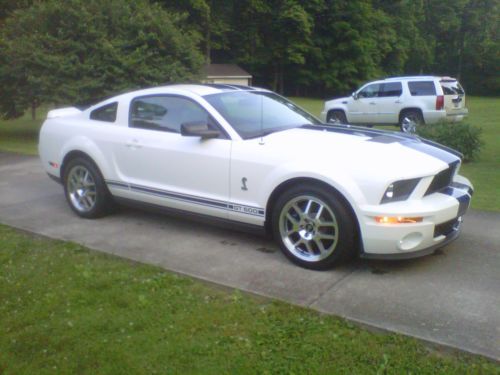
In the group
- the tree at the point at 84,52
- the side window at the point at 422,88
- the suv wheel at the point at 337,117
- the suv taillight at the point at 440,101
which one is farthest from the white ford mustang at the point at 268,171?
the suv wheel at the point at 337,117

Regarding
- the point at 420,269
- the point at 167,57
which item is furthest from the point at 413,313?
the point at 167,57

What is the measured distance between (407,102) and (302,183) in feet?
48.7

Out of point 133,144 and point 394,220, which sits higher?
point 133,144

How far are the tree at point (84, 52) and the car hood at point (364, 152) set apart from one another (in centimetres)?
1150

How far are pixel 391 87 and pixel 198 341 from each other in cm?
1694

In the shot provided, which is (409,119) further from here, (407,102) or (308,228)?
(308,228)

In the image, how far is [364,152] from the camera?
15.4ft

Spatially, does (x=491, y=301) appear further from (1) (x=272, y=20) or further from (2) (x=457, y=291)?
(1) (x=272, y=20)

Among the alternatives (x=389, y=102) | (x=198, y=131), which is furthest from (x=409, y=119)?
(x=198, y=131)

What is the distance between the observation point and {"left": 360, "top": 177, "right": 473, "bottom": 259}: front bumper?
14.4ft

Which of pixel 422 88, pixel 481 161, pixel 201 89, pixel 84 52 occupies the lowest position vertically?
pixel 481 161

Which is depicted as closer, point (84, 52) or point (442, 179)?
point (442, 179)

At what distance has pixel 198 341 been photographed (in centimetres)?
352

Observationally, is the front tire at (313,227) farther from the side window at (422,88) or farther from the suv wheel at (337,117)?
the suv wheel at (337,117)
